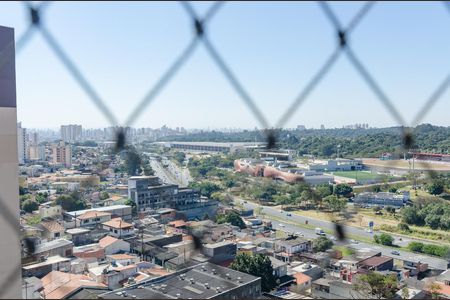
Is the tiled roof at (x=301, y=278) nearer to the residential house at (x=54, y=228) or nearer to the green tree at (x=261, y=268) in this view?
the green tree at (x=261, y=268)

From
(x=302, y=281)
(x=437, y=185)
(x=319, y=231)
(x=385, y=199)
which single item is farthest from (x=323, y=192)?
(x=385, y=199)

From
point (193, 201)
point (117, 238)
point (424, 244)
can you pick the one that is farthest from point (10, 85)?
point (193, 201)

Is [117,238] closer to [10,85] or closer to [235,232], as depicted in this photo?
[235,232]

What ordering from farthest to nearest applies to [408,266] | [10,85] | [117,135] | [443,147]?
[408,266] → [443,147] → [10,85] → [117,135]

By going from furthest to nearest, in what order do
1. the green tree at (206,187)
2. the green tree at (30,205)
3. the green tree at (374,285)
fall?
the green tree at (206,187)
the green tree at (30,205)
the green tree at (374,285)

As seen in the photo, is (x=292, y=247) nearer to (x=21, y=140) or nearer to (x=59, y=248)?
(x=59, y=248)

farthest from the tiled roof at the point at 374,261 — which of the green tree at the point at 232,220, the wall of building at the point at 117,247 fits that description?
the wall of building at the point at 117,247

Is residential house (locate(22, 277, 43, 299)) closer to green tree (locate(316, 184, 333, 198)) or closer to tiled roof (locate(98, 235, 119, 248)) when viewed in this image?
green tree (locate(316, 184, 333, 198))
